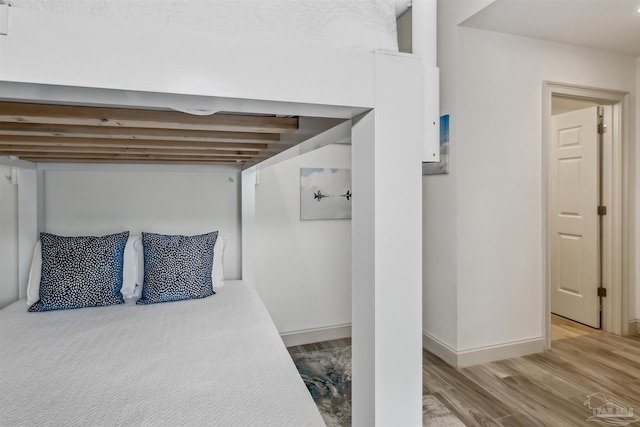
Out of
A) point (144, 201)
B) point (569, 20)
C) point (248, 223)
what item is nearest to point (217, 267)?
point (248, 223)

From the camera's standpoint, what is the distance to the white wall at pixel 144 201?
243cm

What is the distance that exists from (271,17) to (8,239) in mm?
2539

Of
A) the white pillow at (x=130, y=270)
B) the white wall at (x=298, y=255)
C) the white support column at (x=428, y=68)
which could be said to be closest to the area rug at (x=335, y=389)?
the white wall at (x=298, y=255)

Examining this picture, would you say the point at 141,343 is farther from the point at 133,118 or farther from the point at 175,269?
the point at 133,118

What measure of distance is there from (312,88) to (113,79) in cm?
29

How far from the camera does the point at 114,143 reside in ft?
5.04

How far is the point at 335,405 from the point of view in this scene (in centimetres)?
204

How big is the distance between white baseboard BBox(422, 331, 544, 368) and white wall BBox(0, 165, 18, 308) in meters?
2.79

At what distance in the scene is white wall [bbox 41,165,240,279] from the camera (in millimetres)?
2430

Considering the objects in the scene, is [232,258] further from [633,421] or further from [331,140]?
[633,421]

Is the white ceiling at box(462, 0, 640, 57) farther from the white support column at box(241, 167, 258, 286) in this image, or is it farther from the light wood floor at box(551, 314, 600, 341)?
the light wood floor at box(551, 314, 600, 341)

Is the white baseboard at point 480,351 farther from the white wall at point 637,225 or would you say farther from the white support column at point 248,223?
the white support column at point 248,223

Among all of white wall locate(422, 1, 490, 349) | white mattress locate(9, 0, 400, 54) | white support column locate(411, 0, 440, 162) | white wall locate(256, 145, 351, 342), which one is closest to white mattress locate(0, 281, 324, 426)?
white support column locate(411, 0, 440, 162)

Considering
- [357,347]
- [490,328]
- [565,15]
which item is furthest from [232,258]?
[565,15]
